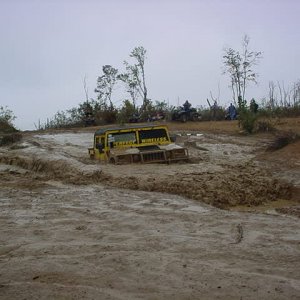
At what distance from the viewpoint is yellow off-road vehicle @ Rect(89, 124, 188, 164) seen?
13938 mm

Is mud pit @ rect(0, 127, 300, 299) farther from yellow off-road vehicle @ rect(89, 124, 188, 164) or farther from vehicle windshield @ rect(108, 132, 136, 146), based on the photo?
vehicle windshield @ rect(108, 132, 136, 146)

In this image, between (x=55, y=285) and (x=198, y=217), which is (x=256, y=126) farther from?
(x=55, y=285)

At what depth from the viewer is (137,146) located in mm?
14695

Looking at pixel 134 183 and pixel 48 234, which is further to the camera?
pixel 134 183

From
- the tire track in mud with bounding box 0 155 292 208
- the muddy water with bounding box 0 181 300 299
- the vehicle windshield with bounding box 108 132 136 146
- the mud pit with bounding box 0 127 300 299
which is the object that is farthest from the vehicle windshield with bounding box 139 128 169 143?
the muddy water with bounding box 0 181 300 299

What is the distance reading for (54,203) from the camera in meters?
9.54

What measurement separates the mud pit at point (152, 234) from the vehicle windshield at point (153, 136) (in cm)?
176

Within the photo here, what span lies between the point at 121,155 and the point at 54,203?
14.9ft

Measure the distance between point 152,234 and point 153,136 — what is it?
8.67 m

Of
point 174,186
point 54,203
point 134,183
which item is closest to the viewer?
point 54,203

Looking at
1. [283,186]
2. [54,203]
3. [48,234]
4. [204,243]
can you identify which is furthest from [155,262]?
[283,186]

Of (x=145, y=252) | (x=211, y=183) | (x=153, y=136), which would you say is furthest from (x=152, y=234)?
(x=153, y=136)

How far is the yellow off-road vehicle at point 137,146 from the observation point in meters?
13.9

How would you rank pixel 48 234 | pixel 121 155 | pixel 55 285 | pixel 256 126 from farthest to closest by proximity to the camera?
pixel 256 126 < pixel 121 155 < pixel 48 234 < pixel 55 285
